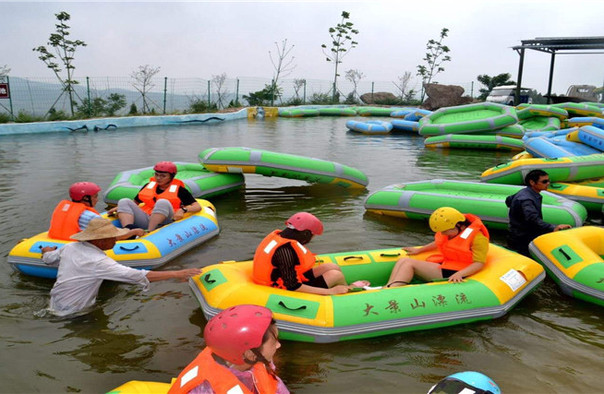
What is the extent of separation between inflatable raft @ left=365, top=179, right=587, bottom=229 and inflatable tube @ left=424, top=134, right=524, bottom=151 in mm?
7120

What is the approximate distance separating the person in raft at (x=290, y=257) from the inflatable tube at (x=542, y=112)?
1416cm

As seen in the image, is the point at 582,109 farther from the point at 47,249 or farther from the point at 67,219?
the point at 47,249

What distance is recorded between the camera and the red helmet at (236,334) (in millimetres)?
1855

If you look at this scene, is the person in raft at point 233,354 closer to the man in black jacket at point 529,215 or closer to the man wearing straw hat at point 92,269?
the man wearing straw hat at point 92,269

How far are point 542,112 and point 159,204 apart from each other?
14.0 meters

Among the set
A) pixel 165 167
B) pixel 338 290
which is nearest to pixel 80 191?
pixel 165 167

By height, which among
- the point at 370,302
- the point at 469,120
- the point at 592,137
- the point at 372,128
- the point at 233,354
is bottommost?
the point at 370,302

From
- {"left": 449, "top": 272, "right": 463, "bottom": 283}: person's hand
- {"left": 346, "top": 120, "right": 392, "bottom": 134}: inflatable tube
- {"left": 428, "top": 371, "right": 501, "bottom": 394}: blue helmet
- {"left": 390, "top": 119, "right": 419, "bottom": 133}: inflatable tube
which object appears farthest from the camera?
{"left": 346, "top": 120, "right": 392, "bottom": 134}: inflatable tube

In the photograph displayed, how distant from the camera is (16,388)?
10.0ft

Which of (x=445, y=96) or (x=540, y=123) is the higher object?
(x=445, y=96)

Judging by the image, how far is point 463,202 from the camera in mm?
6117

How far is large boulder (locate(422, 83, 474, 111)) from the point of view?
27.6 m

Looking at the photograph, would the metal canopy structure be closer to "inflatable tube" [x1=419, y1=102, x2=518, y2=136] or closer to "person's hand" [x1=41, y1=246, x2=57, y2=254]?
"inflatable tube" [x1=419, y1=102, x2=518, y2=136]

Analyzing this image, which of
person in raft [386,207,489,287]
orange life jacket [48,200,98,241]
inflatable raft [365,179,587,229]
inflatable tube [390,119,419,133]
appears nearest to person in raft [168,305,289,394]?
person in raft [386,207,489,287]
